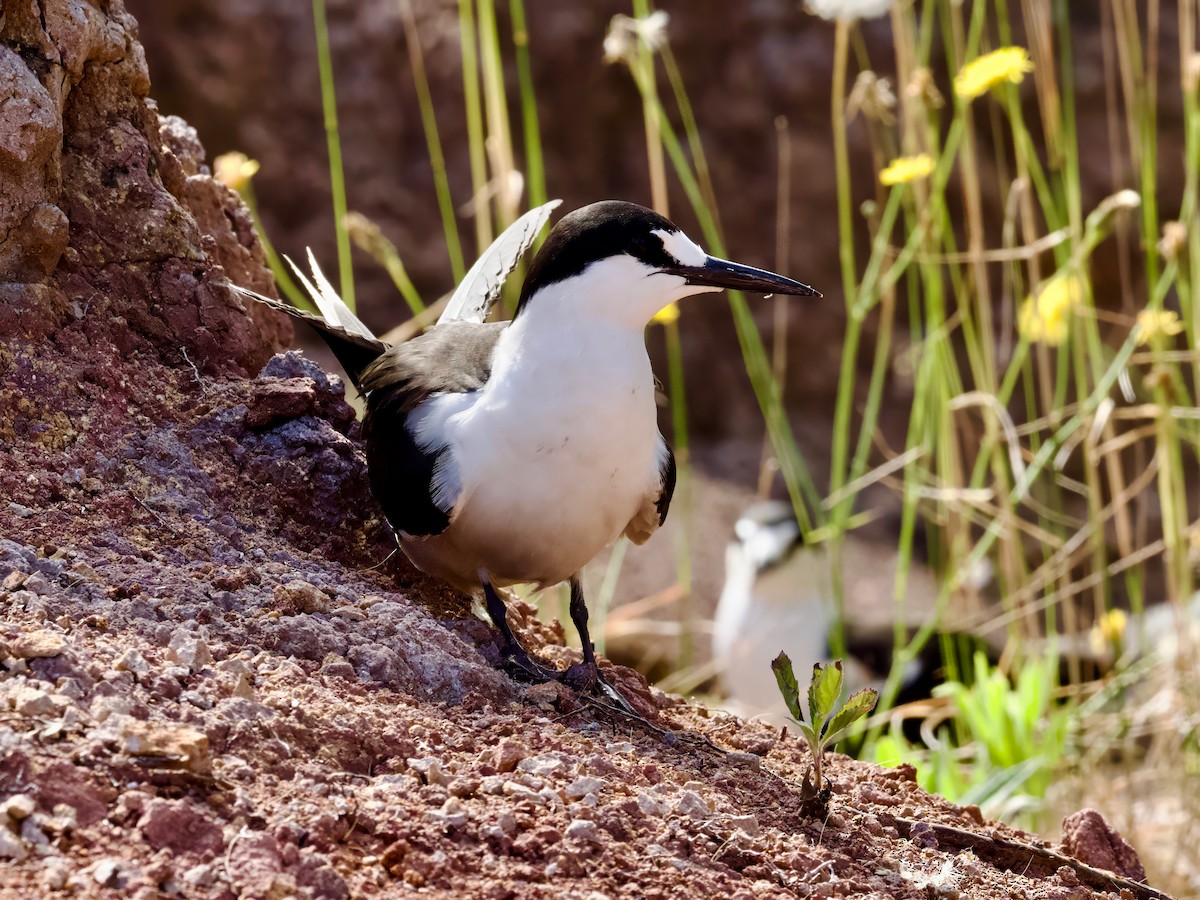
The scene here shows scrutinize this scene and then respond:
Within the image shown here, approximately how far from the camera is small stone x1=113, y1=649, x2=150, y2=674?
1684mm

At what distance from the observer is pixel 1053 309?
132 inches

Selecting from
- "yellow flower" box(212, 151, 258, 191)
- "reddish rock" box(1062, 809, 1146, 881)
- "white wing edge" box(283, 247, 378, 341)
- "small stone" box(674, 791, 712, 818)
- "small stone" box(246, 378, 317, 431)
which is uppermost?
"yellow flower" box(212, 151, 258, 191)

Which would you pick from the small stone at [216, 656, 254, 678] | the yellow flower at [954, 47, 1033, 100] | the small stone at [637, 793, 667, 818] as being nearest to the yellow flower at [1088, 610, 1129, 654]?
the yellow flower at [954, 47, 1033, 100]

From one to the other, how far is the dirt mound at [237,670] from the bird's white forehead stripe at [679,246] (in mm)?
704

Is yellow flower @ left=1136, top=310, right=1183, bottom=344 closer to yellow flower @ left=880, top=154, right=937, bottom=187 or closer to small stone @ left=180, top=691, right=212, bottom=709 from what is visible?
yellow flower @ left=880, top=154, right=937, bottom=187

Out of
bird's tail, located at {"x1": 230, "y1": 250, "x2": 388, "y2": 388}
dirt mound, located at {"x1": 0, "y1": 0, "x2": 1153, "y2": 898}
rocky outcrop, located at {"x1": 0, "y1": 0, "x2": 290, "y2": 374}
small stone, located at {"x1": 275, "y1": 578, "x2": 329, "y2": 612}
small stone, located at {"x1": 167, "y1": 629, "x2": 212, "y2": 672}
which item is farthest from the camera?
bird's tail, located at {"x1": 230, "y1": 250, "x2": 388, "y2": 388}

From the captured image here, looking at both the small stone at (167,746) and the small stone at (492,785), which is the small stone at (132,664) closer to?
the small stone at (167,746)

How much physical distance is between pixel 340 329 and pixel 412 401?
48cm

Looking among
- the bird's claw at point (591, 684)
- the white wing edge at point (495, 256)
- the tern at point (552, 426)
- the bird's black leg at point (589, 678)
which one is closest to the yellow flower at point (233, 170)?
the white wing edge at point (495, 256)

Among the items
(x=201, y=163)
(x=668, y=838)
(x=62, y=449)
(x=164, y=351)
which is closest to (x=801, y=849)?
(x=668, y=838)

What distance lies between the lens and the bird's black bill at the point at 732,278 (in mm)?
2359

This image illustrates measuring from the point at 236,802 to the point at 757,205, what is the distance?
5.42 m

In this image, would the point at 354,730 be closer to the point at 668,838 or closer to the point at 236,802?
the point at 236,802

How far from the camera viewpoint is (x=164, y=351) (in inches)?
103
